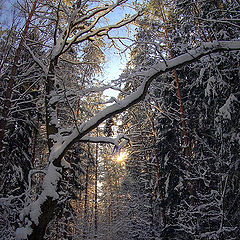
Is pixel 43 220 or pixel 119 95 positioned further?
pixel 119 95

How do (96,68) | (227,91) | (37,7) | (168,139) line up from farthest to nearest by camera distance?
(168,139) < (96,68) < (37,7) < (227,91)

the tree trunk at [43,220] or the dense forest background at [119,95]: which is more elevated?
the dense forest background at [119,95]

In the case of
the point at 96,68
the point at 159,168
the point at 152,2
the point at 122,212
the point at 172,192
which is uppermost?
the point at 152,2

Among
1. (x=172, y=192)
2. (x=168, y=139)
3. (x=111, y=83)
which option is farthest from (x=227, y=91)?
(x=172, y=192)

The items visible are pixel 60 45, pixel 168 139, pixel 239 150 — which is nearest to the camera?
pixel 239 150

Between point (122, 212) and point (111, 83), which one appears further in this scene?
point (122, 212)

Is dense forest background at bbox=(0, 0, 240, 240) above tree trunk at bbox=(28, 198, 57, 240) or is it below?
above

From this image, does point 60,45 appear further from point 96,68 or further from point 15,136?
point 15,136

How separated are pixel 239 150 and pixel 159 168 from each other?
22.9ft

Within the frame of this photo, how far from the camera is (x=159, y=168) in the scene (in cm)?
1153

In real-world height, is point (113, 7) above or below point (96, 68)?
above

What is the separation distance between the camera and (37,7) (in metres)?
6.48

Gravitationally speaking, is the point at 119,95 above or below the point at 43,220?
above

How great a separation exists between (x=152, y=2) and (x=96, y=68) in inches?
124
